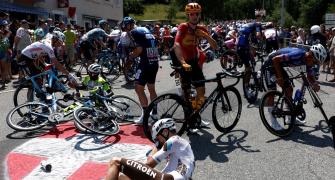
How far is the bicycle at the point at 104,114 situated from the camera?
26.9ft

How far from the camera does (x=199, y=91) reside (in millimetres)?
8125

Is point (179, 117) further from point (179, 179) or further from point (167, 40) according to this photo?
point (167, 40)

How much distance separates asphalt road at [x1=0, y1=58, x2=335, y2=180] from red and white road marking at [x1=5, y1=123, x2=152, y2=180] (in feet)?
1.37

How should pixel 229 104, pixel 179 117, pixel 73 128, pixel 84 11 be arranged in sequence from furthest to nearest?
1. pixel 84 11
2. pixel 73 128
3. pixel 229 104
4. pixel 179 117

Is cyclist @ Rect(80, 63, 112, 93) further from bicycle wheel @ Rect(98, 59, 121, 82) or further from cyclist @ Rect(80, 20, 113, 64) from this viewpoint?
bicycle wheel @ Rect(98, 59, 121, 82)

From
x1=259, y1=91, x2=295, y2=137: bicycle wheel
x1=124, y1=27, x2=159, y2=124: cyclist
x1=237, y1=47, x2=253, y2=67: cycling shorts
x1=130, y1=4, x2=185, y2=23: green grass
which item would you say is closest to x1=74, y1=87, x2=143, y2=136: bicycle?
x1=124, y1=27, x2=159, y2=124: cyclist

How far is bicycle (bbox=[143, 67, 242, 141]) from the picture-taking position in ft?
24.3

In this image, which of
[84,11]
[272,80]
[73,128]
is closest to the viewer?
[73,128]

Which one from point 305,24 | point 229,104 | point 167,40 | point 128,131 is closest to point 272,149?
point 229,104

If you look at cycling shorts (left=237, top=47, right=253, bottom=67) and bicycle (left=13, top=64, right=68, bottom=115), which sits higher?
cycling shorts (left=237, top=47, right=253, bottom=67)

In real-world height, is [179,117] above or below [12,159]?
above

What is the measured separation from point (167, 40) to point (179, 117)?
19.4 metres

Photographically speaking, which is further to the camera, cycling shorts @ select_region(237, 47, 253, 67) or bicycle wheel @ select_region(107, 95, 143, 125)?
cycling shorts @ select_region(237, 47, 253, 67)

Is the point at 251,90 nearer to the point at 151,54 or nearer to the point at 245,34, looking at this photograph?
the point at 245,34
